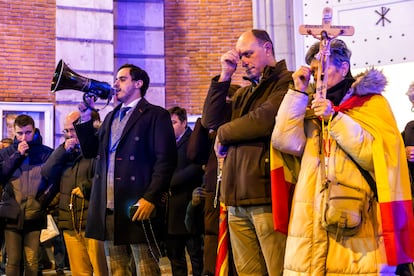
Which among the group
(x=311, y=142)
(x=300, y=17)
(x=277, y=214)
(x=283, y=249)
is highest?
(x=300, y=17)

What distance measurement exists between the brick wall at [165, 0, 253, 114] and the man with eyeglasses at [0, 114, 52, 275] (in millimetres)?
4642

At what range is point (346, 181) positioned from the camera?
2.97 meters

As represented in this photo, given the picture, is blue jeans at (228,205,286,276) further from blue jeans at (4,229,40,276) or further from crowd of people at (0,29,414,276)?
blue jeans at (4,229,40,276)

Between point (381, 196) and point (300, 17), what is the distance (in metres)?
7.07

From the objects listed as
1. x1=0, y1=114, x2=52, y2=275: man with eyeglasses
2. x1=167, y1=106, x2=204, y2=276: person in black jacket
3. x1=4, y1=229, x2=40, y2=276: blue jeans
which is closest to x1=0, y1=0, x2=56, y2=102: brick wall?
x1=0, y1=114, x2=52, y2=275: man with eyeglasses

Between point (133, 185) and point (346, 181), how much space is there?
1937mm

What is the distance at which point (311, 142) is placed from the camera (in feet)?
10.5

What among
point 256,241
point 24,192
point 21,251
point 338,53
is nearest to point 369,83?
point 338,53

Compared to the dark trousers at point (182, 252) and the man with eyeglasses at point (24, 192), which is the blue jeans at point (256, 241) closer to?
the dark trousers at point (182, 252)

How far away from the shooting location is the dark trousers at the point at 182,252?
6238 mm

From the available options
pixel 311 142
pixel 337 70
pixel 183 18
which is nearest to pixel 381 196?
pixel 311 142

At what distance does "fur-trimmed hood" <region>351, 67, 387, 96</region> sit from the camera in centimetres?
308

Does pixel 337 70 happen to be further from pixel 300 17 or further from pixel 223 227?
pixel 300 17

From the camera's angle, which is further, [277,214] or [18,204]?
[18,204]
